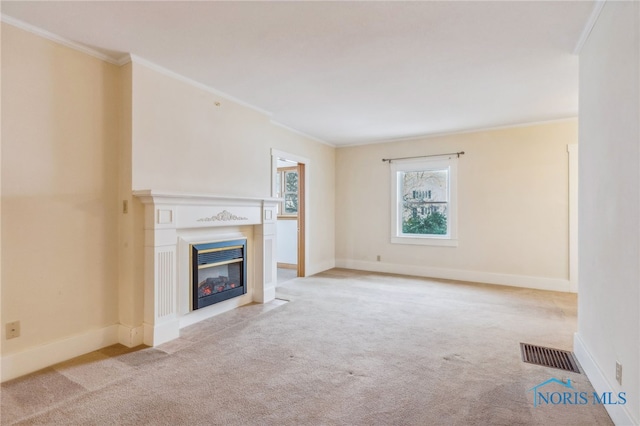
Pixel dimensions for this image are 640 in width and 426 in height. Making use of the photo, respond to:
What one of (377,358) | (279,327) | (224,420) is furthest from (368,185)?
(224,420)

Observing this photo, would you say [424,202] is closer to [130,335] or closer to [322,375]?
[322,375]

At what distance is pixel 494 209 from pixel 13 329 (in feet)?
19.6

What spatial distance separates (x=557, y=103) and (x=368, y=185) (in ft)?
10.6

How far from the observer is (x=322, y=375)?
7.70 ft

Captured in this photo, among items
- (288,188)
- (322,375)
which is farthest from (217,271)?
(288,188)

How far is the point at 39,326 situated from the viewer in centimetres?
247

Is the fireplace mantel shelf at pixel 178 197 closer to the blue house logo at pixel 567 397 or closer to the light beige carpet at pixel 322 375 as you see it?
the light beige carpet at pixel 322 375

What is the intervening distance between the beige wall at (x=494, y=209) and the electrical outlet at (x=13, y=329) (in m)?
5.15

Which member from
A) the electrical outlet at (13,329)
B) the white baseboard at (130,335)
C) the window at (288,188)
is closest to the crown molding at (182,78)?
the electrical outlet at (13,329)

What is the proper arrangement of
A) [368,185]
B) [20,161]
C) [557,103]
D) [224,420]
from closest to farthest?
[224,420], [20,161], [557,103], [368,185]

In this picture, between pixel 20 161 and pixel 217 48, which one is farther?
pixel 217 48

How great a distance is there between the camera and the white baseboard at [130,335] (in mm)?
2863

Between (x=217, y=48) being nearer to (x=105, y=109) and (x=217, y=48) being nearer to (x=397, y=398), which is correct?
(x=105, y=109)

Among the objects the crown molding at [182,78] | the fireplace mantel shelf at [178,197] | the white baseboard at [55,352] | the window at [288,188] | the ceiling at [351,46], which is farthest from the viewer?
the window at [288,188]
